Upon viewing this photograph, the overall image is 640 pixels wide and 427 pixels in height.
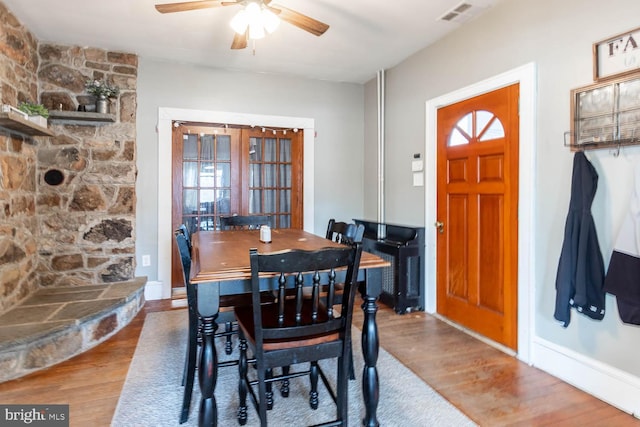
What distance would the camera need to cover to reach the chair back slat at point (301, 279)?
1410 mm

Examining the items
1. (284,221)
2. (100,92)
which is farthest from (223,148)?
(100,92)

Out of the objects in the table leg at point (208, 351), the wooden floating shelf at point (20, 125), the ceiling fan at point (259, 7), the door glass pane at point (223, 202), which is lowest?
the table leg at point (208, 351)

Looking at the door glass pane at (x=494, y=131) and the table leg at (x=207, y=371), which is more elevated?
the door glass pane at (x=494, y=131)

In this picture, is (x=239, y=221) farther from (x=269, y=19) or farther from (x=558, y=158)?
(x=558, y=158)

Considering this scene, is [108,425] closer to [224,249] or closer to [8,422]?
[8,422]

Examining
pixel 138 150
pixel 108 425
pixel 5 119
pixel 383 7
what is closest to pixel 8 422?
pixel 108 425

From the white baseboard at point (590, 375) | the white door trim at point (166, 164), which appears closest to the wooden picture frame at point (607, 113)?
the white baseboard at point (590, 375)

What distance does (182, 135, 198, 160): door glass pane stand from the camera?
4.18 m

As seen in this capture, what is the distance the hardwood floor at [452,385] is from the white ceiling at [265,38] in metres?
2.58

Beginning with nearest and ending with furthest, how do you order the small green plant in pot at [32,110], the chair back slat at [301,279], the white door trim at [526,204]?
the chair back slat at [301,279]
the white door trim at [526,204]
the small green plant in pot at [32,110]

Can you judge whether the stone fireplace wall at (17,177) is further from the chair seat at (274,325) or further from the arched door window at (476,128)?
the arched door window at (476,128)

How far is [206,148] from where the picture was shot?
4.25m

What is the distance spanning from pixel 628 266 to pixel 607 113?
837 mm

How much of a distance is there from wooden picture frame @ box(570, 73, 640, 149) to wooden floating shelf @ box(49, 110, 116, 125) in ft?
12.7
